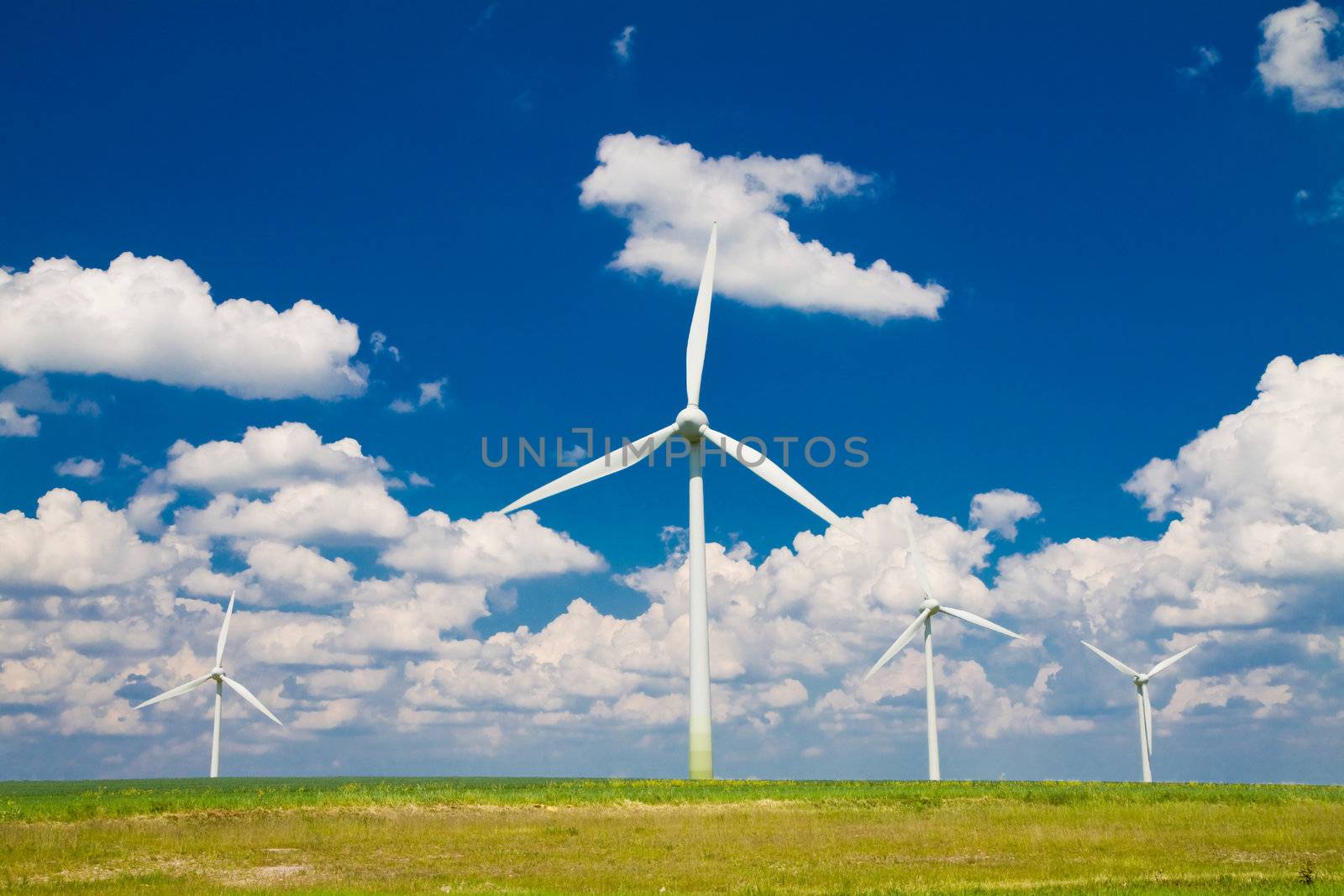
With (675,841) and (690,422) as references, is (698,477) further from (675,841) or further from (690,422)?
(675,841)

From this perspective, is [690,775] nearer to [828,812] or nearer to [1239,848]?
[828,812]

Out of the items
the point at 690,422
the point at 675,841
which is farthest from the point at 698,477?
the point at 675,841

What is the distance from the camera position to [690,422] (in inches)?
2817

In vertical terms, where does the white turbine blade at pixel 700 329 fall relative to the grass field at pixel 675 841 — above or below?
above

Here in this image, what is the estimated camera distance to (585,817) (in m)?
48.3

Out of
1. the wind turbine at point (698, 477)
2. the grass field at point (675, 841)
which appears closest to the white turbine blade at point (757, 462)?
the wind turbine at point (698, 477)

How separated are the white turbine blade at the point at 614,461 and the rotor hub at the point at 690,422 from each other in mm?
704

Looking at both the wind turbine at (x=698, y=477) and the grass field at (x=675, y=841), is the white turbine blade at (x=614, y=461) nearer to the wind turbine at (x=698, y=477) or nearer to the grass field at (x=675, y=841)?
the wind turbine at (x=698, y=477)

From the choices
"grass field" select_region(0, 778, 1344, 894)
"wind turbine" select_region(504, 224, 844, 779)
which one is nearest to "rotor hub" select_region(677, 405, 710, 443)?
"wind turbine" select_region(504, 224, 844, 779)

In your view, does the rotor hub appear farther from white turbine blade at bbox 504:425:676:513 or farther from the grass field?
the grass field

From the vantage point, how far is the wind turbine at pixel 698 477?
2601 inches

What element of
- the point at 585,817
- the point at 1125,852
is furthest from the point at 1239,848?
the point at 585,817

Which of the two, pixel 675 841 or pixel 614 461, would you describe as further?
pixel 614 461

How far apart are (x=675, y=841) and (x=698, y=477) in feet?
104
